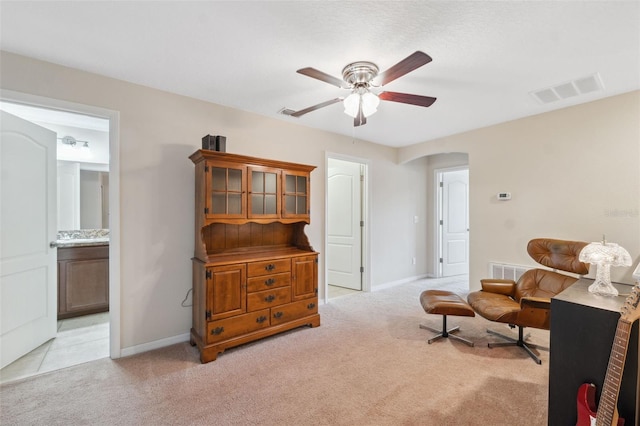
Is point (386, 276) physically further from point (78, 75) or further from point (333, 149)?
point (78, 75)

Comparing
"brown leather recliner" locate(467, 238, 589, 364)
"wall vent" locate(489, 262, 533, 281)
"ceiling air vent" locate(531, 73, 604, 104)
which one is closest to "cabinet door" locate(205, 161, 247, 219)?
"brown leather recliner" locate(467, 238, 589, 364)

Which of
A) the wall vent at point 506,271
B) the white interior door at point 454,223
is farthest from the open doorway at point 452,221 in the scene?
the wall vent at point 506,271

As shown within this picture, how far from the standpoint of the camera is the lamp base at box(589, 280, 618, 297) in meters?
1.64

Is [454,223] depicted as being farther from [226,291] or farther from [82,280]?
[82,280]

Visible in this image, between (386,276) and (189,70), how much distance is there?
4.22m

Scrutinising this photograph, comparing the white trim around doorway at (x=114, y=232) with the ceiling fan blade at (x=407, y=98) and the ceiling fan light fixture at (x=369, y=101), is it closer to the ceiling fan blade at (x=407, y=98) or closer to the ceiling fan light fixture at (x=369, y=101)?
the ceiling fan light fixture at (x=369, y=101)

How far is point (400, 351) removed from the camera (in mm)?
2725

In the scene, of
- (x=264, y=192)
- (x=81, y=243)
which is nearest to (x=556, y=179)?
(x=264, y=192)

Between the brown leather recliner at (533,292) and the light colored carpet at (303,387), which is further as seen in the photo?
the brown leather recliner at (533,292)

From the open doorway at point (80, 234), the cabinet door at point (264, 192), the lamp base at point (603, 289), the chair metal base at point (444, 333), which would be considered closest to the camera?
the lamp base at point (603, 289)

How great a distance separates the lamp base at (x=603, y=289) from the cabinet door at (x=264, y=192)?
104 inches

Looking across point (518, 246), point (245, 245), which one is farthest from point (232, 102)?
point (518, 246)

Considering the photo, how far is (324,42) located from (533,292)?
316cm

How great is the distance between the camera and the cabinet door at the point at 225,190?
2.69m
